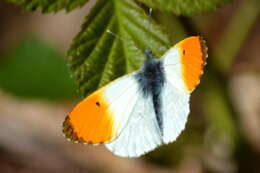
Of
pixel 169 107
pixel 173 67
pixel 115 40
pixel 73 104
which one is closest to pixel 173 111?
pixel 169 107

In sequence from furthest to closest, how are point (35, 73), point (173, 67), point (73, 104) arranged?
point (73, 104) → point (35, 73) → point (173, 67)

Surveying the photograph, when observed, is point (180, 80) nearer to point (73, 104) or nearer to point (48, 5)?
point (48, 5)

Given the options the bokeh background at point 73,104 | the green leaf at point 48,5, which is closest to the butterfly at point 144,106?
the green leaf at point 48,5

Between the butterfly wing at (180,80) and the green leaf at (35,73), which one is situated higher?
the butterfly wing at (180,80)

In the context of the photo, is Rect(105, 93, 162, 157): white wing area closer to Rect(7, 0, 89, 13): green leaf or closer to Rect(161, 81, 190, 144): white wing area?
Rect(161, 81, 190, 144): white wing area

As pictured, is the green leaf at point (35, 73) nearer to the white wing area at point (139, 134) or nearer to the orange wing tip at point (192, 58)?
the white wing area at point (139, 134)

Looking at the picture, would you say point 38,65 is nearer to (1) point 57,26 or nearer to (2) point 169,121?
(1) point 57,26
